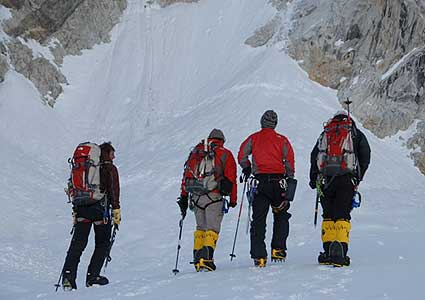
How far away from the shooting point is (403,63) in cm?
2338

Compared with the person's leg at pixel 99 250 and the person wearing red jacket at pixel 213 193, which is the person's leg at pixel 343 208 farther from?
the person's leg at pixel 99 250

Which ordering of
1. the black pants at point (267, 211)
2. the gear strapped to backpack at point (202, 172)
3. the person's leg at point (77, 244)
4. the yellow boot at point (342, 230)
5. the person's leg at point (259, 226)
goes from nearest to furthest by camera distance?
the yellow boot at point (342, 230) < the person's leg at point (259, 226) < the black pants at point (267, 211) < the person's leg at point (77, 244) < the gear strapped to backpack at point (202, 172)

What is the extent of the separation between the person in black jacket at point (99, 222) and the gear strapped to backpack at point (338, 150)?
2.95m

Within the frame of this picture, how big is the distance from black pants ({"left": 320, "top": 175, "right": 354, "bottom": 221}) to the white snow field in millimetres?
702

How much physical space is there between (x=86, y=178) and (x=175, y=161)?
9897 mm

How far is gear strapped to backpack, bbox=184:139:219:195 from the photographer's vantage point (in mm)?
8820

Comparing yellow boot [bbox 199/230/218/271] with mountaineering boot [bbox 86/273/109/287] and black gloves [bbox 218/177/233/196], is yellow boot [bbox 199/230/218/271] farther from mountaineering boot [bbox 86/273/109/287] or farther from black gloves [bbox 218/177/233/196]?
mountaineering boot [bbox 86/273/109/287]

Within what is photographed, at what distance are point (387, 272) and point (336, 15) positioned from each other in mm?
19407

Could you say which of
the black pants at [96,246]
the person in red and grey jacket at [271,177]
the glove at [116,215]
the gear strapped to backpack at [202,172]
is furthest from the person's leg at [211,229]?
the black pants at [96,246]

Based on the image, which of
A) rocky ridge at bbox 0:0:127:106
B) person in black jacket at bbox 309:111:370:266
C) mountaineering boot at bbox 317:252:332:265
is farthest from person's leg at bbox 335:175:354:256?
rocky ridge at bbox 0:0:127:106

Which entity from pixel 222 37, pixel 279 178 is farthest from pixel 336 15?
pixel 279 178

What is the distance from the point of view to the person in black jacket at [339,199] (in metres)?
7.81

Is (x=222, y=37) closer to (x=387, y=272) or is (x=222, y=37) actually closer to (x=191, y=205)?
(x=191, y=205)

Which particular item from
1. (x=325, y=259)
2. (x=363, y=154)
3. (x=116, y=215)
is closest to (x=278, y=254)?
(x=325, y=259)
